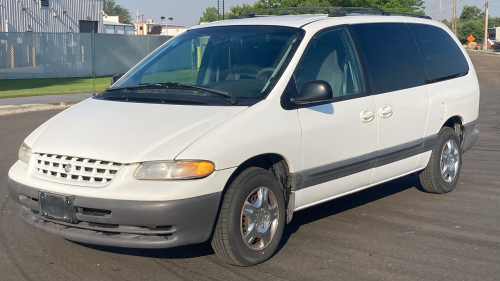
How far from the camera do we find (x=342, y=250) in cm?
504

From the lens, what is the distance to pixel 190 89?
509 centimetres

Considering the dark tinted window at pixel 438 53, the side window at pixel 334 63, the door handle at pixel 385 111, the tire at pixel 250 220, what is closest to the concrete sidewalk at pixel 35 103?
the dark tinted window at pixel 438 53

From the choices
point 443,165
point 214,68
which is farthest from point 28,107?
point 443,165

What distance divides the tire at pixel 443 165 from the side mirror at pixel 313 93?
2190 mm

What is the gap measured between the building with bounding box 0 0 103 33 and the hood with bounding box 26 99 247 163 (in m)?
34.8

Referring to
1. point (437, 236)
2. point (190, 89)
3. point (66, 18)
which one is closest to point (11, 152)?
point (190, 89)

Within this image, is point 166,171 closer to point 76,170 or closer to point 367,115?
point 76,170

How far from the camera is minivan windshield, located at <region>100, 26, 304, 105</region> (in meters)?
4.99

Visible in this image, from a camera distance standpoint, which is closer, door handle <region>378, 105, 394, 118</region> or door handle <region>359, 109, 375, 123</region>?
door handle <region>359, 109, 375, 123</region>

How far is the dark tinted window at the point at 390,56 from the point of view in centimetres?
581

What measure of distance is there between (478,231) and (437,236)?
429 millimetres

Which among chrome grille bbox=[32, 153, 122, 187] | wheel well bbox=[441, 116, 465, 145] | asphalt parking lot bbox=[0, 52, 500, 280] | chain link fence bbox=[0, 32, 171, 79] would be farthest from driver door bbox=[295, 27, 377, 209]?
chain link fence bbox=[0, 32, 171, 79]

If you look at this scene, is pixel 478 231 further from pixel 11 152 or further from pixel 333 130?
pixel 11 152

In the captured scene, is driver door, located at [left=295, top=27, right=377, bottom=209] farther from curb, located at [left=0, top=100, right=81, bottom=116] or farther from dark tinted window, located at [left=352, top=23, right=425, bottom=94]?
curb, located at [left=0, top=100, right=81, bottom=116]
